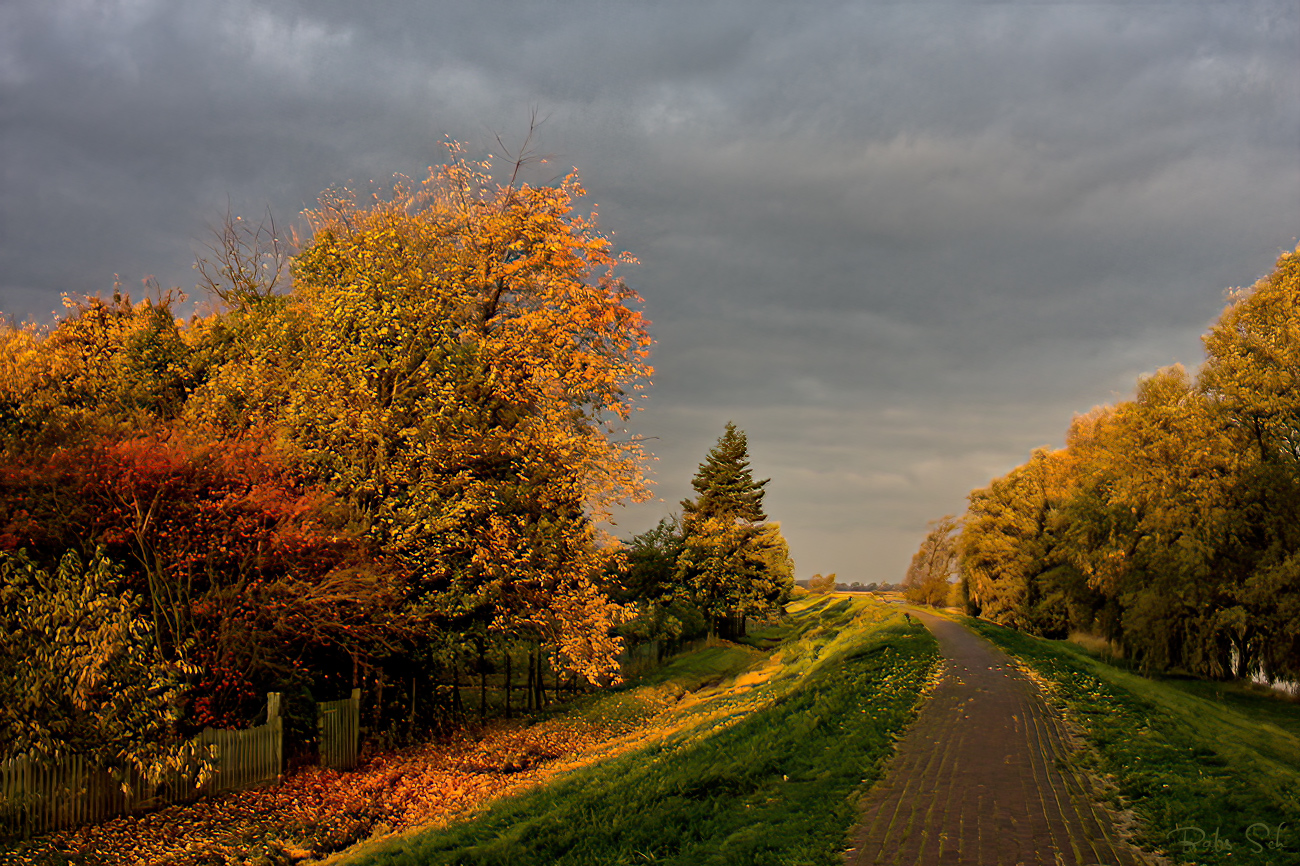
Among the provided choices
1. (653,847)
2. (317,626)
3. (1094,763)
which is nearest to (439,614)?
(317,626)

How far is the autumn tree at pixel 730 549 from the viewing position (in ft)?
180

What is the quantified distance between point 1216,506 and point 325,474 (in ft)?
111

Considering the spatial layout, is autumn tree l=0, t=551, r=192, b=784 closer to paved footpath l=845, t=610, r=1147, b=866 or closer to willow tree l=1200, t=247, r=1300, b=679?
paved footpath l=845, t=610, r=1147, b=866

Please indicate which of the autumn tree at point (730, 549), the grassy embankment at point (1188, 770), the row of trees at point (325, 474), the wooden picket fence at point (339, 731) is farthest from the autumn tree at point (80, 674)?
the autumn tree at point (730, 549)

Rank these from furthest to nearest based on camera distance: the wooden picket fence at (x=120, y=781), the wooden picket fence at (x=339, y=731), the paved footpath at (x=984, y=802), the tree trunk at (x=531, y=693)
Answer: the tree trunk at (x=531, y=693)
the wooden picket fence at (x=339, y=731)
the wooden picket fence at (x=120, y=781)
the paved footpath at (x=984, y=802)

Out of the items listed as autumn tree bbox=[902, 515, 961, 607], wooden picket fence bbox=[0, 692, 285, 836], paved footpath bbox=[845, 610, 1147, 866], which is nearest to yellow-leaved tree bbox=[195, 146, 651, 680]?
wooden picket fence bbox=[0, 692, 285, 836]

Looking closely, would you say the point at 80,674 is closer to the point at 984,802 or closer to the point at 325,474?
the point at 325,474

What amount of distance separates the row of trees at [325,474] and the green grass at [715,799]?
614 centimetres

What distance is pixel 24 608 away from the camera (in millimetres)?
12891

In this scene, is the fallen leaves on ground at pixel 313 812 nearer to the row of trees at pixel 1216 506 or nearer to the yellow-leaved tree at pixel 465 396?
the yellow-leaved tree at pixel 465 396

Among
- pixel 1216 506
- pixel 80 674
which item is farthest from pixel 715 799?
pixel 1216 506

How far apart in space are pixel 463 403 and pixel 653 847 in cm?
Result: 1505

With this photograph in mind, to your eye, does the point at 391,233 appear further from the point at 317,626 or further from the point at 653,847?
the point at 653,847

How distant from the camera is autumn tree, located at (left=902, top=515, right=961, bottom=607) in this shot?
253 ft
